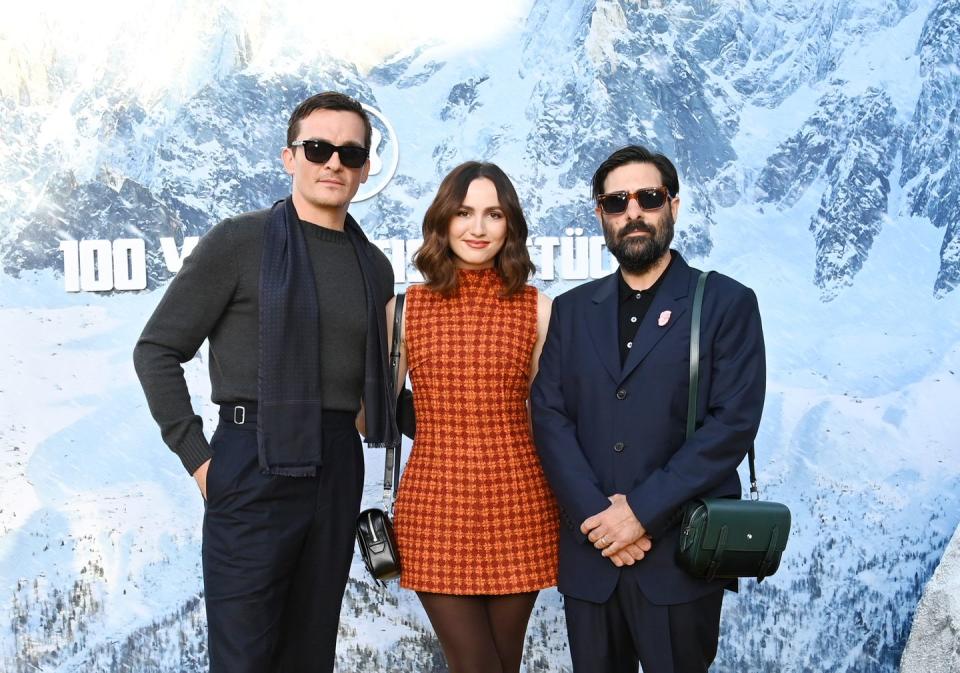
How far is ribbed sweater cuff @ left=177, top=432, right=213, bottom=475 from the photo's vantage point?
84.7 inches

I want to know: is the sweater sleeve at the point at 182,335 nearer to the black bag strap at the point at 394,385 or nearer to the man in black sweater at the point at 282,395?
the man in black sweater at the point at 282,395

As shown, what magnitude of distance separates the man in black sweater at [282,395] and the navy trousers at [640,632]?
2.08 feet

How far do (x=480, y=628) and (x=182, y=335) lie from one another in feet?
3.36

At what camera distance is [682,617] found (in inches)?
80.8

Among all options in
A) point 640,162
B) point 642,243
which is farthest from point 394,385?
point 640,162

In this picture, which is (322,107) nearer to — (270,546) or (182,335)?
(182,335)

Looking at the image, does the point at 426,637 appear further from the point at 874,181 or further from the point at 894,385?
the point at 874,181

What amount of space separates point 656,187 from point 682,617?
1031 mm

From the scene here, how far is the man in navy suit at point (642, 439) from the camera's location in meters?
2.03

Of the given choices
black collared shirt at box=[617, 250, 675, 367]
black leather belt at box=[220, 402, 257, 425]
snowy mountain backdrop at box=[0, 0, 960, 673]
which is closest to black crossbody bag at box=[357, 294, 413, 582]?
black leather belt at box=[220, 402, 257, 425]

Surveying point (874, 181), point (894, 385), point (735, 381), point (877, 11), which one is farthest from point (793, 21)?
point (735, 381)

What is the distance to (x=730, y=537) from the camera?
196cm

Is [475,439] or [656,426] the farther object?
[475,439]

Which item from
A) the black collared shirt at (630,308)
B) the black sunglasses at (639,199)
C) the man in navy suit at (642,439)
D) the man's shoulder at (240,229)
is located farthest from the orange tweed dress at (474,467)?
the man's shoulder at (240,229)
